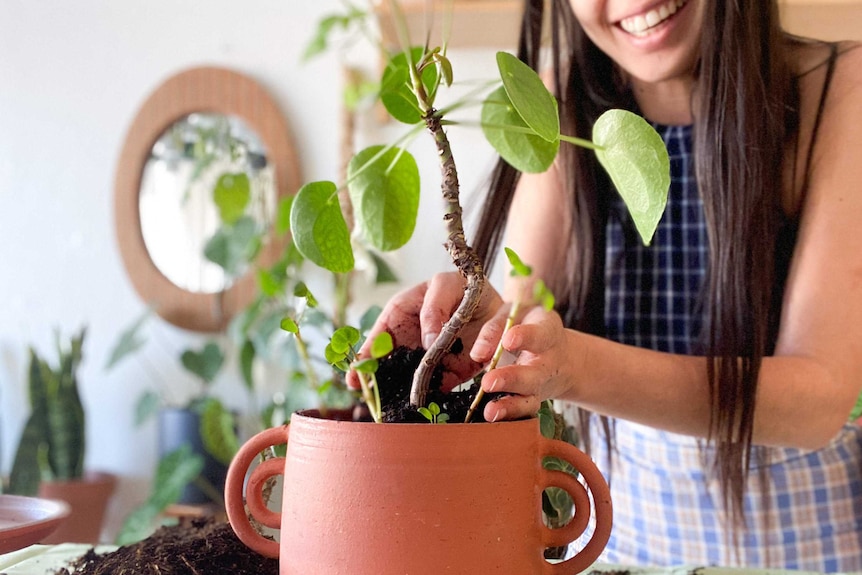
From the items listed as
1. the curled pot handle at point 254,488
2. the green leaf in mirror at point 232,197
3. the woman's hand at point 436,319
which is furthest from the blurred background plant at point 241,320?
the curled pot handle at point 254,488

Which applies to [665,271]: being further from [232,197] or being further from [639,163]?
[232,197]

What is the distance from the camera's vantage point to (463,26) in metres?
1.68

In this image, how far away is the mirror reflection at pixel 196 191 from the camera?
6.59ft

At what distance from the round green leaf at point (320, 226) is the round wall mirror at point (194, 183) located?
1.56 metres

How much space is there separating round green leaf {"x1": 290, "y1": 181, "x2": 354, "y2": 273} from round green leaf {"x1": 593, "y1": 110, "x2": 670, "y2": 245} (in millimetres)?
153

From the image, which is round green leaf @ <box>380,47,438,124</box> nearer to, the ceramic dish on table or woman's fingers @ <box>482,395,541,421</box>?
woman's fingers @ <box>482,395,541,421</box>

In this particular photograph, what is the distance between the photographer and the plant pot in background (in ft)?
6.12

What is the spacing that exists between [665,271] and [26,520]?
2.43 ft

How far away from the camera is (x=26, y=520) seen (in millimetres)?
520

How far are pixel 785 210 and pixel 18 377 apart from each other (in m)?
2.08

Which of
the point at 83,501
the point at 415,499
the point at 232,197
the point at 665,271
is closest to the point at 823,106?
the point at 665,271

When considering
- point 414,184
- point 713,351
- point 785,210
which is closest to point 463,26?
point 785,210

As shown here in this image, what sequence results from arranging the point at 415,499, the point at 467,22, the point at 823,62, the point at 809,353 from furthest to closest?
the point at 467,22, the point at 823,62, the point at 809,353, the point at 415,499

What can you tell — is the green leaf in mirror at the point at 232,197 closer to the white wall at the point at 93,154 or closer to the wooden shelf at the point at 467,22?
the white wall at the point at 93,154
